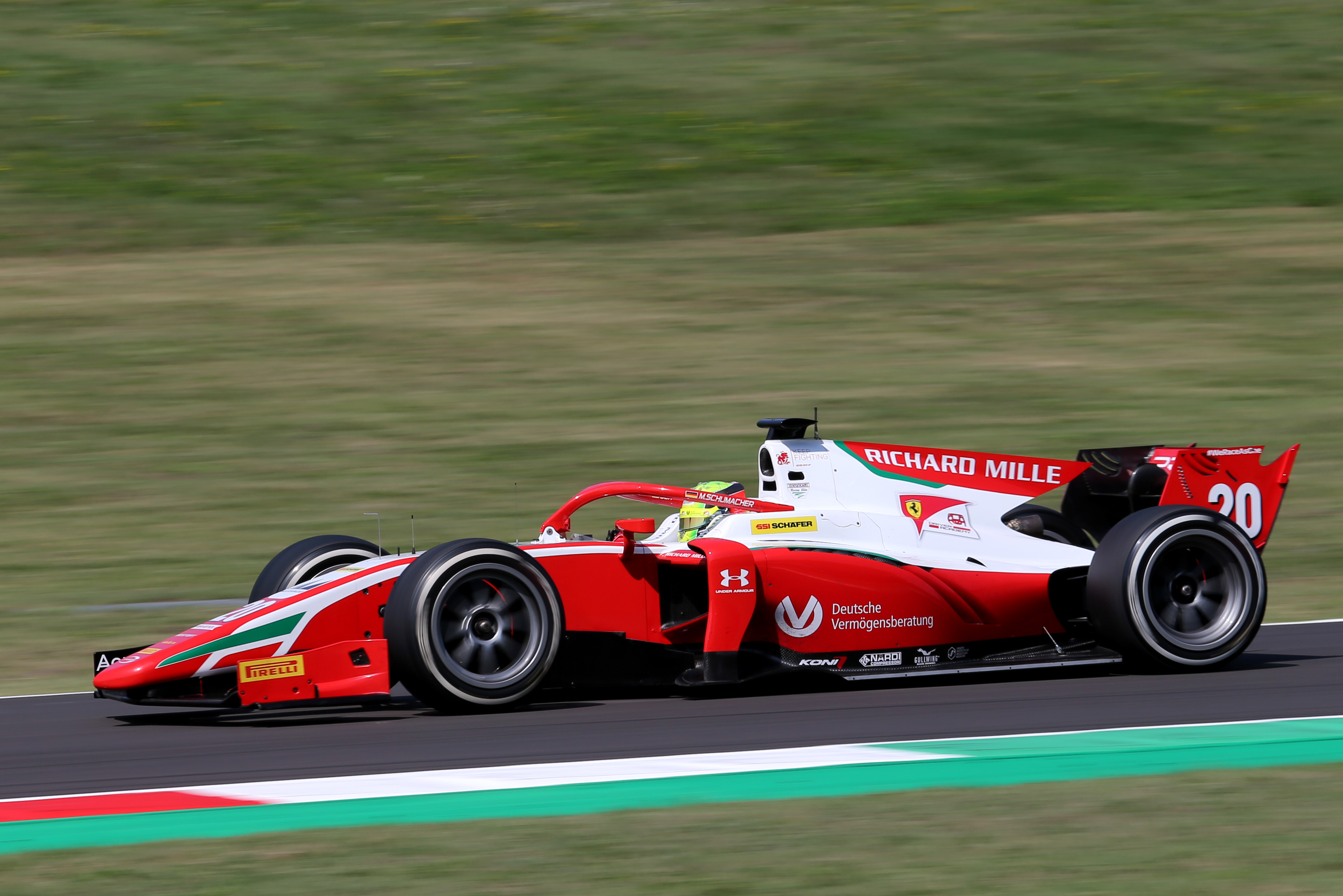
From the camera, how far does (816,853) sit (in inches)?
194

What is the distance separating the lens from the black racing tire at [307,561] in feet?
26.2

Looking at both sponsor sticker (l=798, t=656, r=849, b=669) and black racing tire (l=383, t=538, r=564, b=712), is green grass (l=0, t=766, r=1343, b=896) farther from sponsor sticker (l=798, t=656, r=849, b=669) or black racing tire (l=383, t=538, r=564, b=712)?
sponsor sticker (l=798, t=656, r=849, b=669)

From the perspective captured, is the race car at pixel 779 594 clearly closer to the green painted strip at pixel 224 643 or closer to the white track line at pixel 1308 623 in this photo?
the green painted strip at pixel 224 643

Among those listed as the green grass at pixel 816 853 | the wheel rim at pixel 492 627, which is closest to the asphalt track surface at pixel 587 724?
the wheel rim at pixel 492 627

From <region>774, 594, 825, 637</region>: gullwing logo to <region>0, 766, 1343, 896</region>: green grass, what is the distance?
2.12m

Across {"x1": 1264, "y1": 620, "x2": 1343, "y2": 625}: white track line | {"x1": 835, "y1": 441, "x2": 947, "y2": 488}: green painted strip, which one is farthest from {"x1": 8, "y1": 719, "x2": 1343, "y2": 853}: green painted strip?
{"x1": 1264, "y1": 620, "x2": 1343, "y2": 625}: white track line

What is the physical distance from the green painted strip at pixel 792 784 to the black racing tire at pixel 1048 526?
188 cm

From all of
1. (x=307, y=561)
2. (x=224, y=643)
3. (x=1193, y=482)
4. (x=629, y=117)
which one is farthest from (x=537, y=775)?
(x=629, y=117)

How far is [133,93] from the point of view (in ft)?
91.2

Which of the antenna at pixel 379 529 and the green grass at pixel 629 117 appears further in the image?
the green grass at pixel 629 117

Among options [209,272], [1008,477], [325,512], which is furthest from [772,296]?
[1008,477]

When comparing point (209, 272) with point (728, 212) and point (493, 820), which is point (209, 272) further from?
point (493, 820)

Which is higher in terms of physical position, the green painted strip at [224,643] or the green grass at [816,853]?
the green painted strip at [224,643]

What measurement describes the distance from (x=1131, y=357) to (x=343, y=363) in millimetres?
8500
